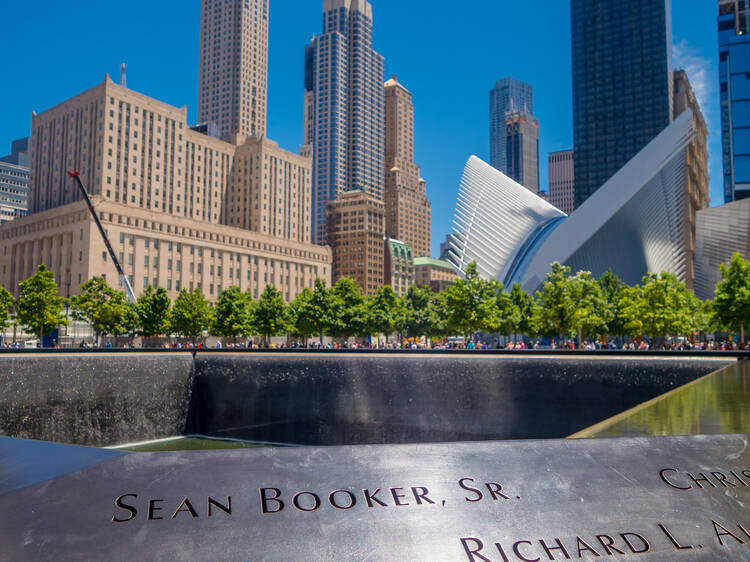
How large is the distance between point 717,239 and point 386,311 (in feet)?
127

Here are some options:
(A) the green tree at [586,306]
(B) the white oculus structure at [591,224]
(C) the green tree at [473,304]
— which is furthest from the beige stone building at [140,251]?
(A) the green tree at [586,306]

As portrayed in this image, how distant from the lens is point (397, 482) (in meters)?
3.81

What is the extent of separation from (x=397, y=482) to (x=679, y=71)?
583 ft

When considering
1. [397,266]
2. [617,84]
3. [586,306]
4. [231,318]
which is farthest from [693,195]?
[397,266]

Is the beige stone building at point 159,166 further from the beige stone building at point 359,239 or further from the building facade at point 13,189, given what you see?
the building facade at point 13,189

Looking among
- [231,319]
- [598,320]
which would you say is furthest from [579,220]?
[231,319]

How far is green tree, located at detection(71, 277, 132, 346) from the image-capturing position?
56.0 meters

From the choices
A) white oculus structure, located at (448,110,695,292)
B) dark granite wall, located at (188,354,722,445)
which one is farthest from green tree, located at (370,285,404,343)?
dark granite wall, located at (188,354,722,445)

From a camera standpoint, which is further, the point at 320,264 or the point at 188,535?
the point at 320,264

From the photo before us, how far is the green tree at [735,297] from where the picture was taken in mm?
37219

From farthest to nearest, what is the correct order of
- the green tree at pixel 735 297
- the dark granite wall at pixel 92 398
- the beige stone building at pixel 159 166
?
1. the beige stone building at pixel 159 166
2. the green tree at pixel 735 297
3. the dark granite wall at pixel 92 398

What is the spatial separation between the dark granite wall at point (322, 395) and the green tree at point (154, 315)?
38792 millimetres

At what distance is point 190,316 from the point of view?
6234cm

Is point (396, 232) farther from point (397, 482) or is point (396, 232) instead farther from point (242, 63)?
point (397, 482)
